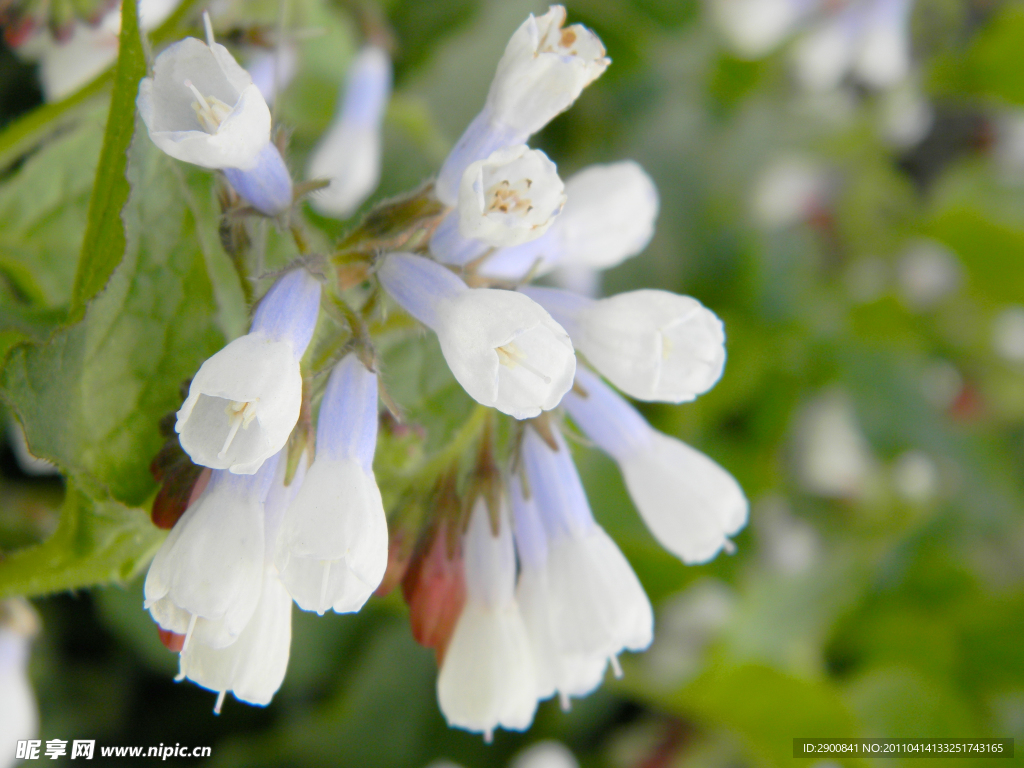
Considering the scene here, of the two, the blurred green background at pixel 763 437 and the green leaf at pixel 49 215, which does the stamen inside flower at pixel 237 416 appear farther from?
the blurred green background at pixel 763 437

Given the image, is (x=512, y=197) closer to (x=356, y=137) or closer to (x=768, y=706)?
(x=356, y=137)

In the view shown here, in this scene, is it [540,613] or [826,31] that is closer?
[540,613]

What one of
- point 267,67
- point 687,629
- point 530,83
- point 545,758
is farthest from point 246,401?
point 687,629

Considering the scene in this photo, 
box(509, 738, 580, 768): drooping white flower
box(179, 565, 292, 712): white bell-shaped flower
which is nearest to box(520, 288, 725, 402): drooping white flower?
box(179, 565, 292, 712): white bell-shaped flower

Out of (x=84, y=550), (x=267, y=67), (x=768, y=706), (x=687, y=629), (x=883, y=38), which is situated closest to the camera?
(x=84, y=550)

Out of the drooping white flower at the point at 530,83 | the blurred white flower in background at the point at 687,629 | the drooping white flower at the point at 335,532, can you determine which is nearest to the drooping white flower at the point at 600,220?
the drooping white flower at the point at 530,83

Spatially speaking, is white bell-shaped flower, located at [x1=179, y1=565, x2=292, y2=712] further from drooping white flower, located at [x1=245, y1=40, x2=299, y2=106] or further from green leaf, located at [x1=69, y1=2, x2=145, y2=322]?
drooping white flower, located at [x1=245, y1=40, x2=299, y2=106]
